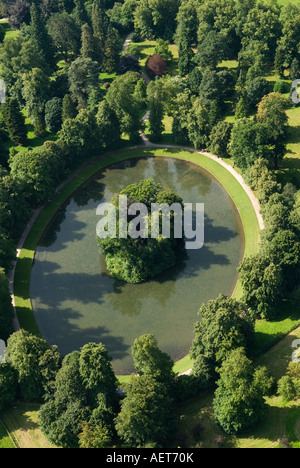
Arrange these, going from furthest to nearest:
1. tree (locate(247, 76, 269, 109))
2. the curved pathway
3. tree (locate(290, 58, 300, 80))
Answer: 1. tree (locate(290, 58, 300, 80))
2. tree (locate(247, 76, 269, 109))
3. the curved pathway

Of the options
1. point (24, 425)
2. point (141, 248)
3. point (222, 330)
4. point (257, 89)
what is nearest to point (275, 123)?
point (257, 89)

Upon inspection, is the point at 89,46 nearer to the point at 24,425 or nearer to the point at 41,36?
the point at 41,36

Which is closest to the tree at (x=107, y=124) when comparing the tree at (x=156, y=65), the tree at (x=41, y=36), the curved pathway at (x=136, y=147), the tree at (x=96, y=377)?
the curved pathway at (x=136, y=147)

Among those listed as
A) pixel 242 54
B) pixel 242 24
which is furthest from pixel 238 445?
pixel 242 24

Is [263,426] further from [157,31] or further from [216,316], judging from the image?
[157,31]

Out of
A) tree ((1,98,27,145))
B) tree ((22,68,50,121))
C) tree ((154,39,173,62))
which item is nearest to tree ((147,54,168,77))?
tree ((154,39,173,62))

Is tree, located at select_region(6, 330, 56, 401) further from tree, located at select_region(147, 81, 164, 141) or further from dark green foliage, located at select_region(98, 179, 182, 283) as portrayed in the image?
tree, located at select_region(147, 81, 164, 141)

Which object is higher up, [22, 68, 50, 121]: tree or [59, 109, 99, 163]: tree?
[22, 68, 50, 121]: tree

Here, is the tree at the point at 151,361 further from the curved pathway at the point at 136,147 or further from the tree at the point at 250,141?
the tree at the point at 250,141
